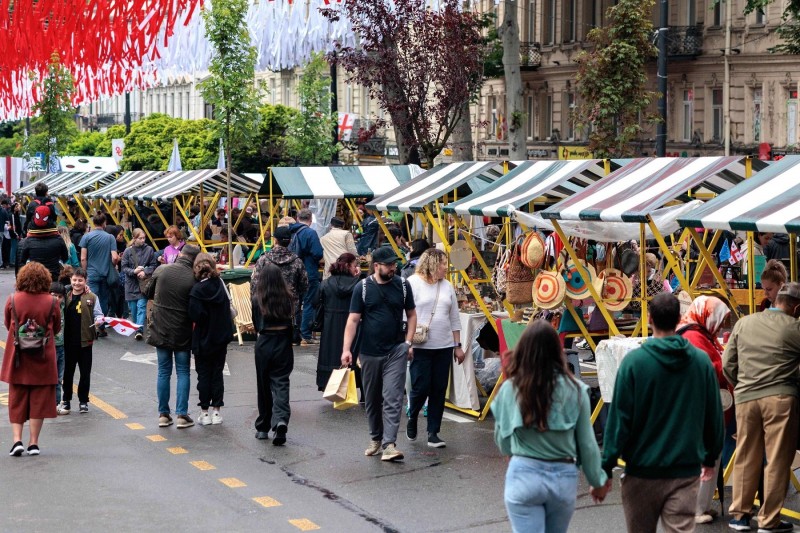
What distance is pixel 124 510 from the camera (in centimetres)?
907

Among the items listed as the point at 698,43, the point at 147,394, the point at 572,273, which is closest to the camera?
the point at 572,273

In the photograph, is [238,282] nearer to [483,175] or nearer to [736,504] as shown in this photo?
[483,175]

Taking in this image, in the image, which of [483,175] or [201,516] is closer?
[201,516]

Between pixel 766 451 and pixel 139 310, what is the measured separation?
40.2 feet

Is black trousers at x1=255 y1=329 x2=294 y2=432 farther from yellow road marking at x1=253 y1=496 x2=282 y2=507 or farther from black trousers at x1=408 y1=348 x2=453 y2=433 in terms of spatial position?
yellow road marking at x1=253 y1=496 x2=282 y2=507

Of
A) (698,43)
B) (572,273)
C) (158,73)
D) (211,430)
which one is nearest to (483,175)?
(572,273)

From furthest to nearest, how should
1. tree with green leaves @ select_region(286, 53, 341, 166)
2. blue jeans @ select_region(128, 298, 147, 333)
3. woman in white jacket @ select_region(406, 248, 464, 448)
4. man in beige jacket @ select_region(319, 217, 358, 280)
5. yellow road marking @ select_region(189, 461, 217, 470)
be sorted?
tree with green leaves @ select_region(286, 53, 341, 166)
blue jeans @ select_region(128, 298, 147, 333)
man in beige jacket @ select_region(319, 217, 358, 280)
woman in white jacket @ select_region(406, 248, 464, 448)
yellow road marking @ select_region(189, 461, 217, 470)

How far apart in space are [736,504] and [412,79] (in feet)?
64.3

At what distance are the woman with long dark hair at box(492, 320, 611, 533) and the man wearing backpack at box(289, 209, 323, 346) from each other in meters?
12.1

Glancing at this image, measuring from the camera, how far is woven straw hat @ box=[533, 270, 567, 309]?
11434 millimetres

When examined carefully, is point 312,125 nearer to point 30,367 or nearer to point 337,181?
point 337,181

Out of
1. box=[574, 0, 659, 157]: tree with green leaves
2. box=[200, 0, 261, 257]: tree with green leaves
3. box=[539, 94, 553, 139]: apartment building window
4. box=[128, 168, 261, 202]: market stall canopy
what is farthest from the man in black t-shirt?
box=[539, 94, 553, 139]: apartment building window

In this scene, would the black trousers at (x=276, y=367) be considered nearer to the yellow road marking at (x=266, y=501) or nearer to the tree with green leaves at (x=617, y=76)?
the yellow road marking at (x=266, y=501)

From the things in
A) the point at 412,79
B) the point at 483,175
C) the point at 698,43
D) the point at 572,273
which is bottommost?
the point at 572,273
